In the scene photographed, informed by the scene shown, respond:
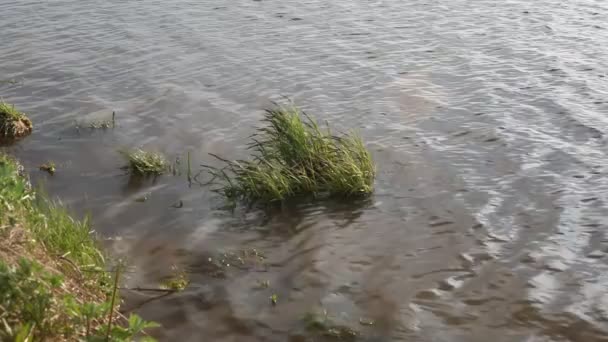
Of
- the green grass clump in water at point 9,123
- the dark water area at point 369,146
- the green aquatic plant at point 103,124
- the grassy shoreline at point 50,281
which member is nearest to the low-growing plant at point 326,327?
the dark water area at point 369,146

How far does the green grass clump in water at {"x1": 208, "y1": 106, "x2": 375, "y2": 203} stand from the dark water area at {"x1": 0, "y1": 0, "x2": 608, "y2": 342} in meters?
0.26

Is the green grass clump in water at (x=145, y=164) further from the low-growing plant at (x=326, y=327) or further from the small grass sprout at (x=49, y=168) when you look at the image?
the low-growing plant at (x=326, y=327)

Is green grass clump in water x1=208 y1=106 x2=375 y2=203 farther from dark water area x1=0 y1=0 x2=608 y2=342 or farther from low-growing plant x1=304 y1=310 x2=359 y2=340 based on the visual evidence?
low-growing plant x1=304 y1=310 x2=359 y2=340

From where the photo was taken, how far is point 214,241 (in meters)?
7.42

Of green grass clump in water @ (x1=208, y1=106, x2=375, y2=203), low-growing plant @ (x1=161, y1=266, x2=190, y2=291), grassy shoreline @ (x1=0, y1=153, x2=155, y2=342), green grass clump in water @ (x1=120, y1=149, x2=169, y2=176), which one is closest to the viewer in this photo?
grassy shoreline @ (x1=0, y1=153, x2=155, y2=342)

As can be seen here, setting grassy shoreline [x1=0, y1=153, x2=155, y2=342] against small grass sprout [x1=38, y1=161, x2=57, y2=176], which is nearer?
grassy shoreline [x1=0, y1=153, x2=155, y2=342]

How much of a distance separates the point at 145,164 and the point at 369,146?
3197 millimetres

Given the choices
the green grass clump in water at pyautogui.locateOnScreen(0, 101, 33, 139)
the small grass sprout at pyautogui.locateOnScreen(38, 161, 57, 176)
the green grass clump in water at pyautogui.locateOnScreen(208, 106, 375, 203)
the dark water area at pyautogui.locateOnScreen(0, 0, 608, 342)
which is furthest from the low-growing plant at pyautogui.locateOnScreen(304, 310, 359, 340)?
the green grass clump in water at pyautogui.locateOnScreen(0, 101, 33, 139)

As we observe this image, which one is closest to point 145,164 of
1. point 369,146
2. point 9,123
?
point 9,123

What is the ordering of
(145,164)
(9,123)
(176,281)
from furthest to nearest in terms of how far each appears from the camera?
(9,123) → (145,164) → (176,281)

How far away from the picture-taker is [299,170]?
816cm

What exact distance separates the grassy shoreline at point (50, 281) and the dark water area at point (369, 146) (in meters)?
0.66

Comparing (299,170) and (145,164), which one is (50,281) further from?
(145,164)

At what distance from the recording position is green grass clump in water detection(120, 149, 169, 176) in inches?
355
